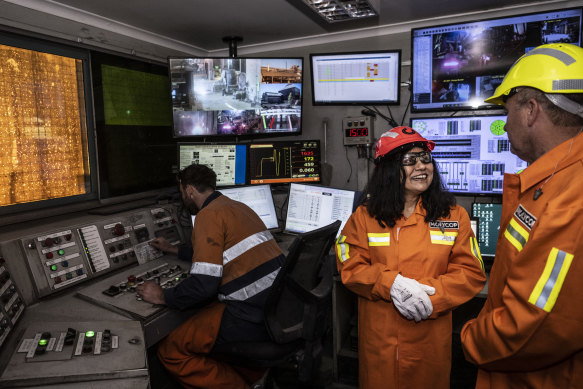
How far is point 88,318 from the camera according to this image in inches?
62.0

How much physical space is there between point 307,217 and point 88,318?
1554 millimetres

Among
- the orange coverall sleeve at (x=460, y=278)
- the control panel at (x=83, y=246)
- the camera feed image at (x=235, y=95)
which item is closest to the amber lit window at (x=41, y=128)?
the control panel at (x=83, y=246)

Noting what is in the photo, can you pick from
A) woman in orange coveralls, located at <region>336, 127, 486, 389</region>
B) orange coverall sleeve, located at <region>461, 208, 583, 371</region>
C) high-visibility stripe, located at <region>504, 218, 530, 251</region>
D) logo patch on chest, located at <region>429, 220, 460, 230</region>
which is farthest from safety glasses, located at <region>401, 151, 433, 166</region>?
orange coverall sleeve, located at <region>461, 208, 583, 371</region>

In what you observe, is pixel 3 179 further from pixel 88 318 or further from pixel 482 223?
pixel 482 223

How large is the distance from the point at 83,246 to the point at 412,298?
162cm

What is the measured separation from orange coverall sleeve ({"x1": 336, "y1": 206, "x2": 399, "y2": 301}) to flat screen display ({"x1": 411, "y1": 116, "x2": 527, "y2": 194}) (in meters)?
1.12

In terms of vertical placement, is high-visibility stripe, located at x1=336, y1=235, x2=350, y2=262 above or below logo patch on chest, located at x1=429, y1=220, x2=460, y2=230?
below

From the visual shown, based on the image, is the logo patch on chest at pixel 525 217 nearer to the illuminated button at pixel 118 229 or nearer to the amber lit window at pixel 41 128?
the illuminated button at pixel 118 229

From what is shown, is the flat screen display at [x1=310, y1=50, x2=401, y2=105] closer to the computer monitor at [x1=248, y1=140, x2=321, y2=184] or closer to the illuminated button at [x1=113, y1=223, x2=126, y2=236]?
the computer monitor at [x1=248, y1=140, x2=321, y2=184]

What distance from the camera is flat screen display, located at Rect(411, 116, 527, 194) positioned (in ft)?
7.75

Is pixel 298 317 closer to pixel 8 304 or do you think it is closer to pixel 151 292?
pixel 151 292

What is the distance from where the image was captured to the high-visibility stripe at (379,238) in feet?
5.08

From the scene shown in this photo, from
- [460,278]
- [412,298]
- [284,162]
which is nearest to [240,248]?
[412,298]

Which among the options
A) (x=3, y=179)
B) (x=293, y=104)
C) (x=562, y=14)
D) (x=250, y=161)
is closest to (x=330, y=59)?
(x=293, y=104)
